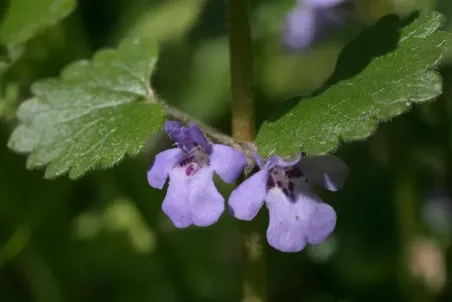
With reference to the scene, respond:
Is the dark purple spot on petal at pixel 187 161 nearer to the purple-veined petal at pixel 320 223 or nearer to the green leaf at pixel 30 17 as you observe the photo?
the purple-veined petal at pixel 320 223

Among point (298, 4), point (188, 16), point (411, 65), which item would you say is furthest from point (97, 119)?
point (188, 16)

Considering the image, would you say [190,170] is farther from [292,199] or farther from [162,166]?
[292,199]

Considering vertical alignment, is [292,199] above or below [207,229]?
above

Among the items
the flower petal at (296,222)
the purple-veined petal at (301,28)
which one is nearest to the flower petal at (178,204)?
the flower petal at (296,222)

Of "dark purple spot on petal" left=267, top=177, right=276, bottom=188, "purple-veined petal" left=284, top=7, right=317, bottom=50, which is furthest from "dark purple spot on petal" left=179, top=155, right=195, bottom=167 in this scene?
"purple-veined petal" left=284, top=7, right=317, bottom=50

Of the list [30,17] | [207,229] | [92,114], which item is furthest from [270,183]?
[207,229]

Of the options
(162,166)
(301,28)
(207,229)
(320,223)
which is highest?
(162,166)

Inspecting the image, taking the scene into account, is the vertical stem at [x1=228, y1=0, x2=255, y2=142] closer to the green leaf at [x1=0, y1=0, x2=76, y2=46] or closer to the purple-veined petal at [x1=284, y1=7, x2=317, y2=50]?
the green leaf at [x1=0, y1=0, x2=76, y2=46]
